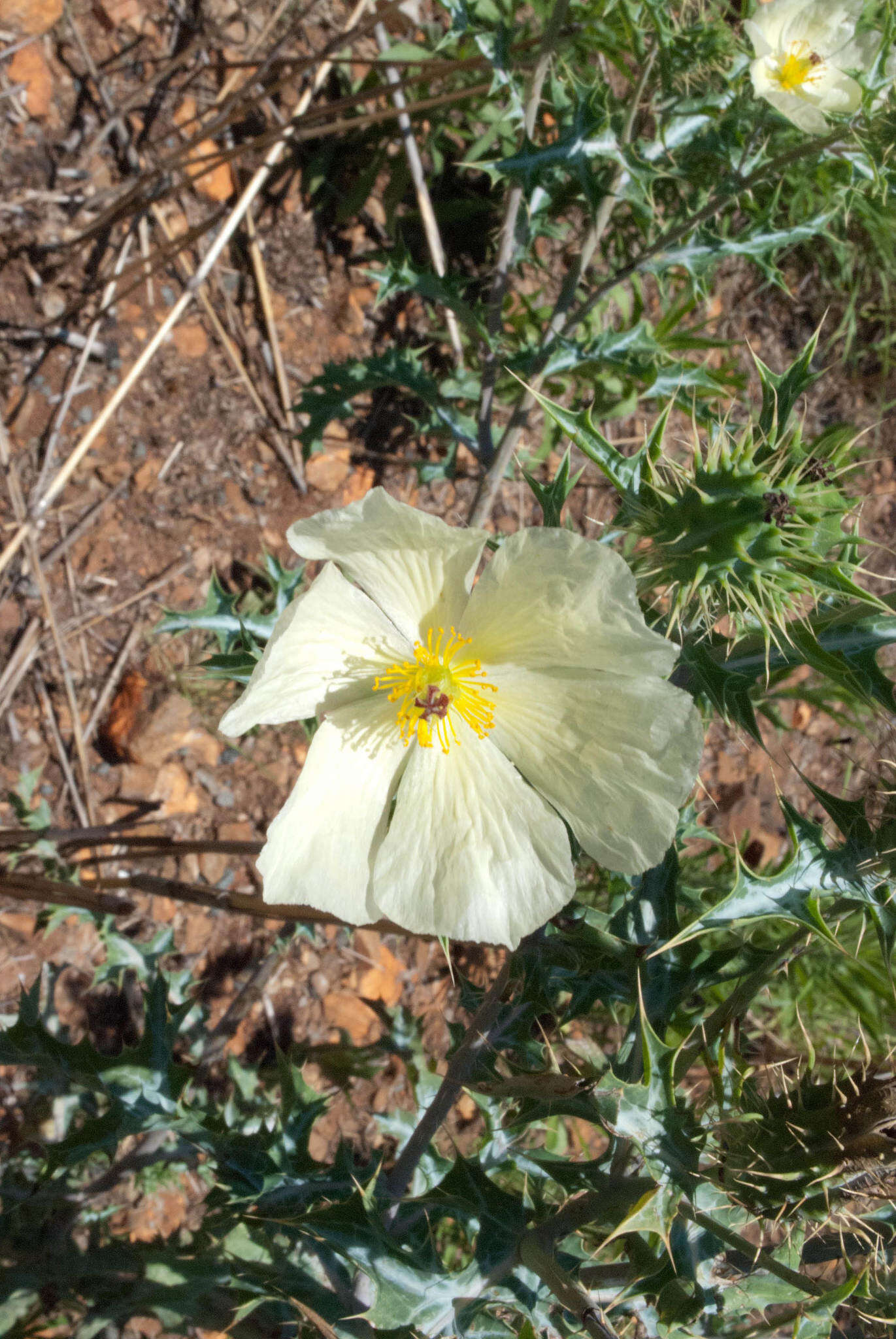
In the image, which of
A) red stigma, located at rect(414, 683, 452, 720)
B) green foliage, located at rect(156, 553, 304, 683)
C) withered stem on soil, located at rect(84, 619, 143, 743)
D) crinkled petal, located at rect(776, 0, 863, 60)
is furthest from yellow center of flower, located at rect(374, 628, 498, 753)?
crinkled petal, located at rect(776, 0, 863, 60)

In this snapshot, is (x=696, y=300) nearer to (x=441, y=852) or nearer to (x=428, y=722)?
(x=428, y=722)

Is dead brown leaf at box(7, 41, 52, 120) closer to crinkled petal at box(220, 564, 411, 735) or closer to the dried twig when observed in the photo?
the dried twig

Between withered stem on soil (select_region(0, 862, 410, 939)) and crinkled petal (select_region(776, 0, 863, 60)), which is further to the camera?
crinkled petal (select_region(776, 0, 863, 60))

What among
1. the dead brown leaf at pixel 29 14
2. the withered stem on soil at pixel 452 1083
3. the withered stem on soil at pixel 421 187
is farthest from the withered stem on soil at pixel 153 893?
the dead brown leaf at pixel 29 14

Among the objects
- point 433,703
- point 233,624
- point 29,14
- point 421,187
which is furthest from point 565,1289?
point 29,14

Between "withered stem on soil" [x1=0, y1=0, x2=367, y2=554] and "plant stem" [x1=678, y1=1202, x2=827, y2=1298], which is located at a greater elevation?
"withered stem on soil" [x1=0, y1=0, x2=367, y2=554]

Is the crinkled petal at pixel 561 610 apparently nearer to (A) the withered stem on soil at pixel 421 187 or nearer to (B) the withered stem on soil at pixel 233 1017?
(B) the withered stem on soil at pixel 233 1017
